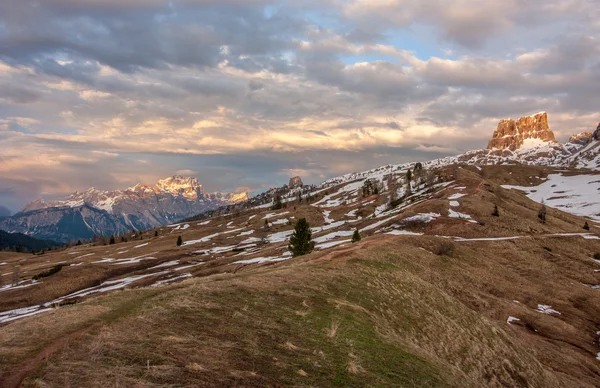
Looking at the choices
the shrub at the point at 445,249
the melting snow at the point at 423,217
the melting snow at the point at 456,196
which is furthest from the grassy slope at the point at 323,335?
the melting snow at the point at 456,196

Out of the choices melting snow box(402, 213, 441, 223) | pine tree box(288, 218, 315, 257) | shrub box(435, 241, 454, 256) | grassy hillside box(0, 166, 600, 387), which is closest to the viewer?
grassy hillside box(0, 166, 600, 387)

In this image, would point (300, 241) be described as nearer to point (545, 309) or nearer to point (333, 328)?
point (545, 309)

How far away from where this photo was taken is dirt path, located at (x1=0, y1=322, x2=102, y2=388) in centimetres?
1178

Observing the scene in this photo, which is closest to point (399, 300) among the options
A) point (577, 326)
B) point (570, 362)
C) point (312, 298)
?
point (312, 298)

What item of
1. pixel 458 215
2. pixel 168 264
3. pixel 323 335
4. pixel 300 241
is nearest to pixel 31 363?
pixel 323 335

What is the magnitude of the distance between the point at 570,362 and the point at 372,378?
31473mm

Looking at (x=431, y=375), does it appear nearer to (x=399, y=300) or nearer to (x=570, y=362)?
(x=399, y=300)

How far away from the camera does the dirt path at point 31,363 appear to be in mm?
11781

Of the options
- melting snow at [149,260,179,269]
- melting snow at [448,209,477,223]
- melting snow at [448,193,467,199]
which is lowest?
melting snow at [149,260,179,269]

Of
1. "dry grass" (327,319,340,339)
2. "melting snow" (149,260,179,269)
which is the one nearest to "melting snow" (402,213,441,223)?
"melting snow" (149,260,179,269)

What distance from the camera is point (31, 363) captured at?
13219mm

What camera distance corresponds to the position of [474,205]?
105 metres

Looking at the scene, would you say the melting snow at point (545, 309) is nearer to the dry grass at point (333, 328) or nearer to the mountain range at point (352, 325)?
the mountain range at point (352, 325)

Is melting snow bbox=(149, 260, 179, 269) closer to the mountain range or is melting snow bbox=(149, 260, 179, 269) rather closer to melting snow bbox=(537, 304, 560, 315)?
the mountain range
